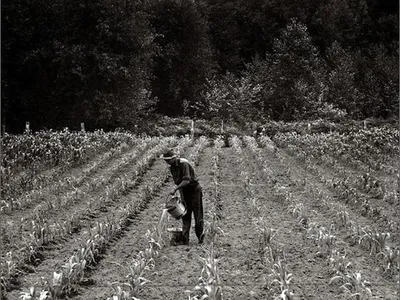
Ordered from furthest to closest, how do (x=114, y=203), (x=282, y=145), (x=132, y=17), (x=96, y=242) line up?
(x=132, y=17) → (x=282, y=145) → (x=114, y=203) → (x=96, y=242)

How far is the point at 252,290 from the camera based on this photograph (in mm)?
6430

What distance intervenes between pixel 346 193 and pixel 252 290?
267 inches

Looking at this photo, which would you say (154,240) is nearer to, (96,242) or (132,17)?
(96,242)

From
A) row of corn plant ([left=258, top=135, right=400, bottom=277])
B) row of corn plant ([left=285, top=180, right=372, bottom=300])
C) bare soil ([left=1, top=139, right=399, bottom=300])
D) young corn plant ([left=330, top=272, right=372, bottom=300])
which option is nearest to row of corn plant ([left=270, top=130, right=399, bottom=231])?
bare soil ([left=1, top=139, right=399, bottom=300])

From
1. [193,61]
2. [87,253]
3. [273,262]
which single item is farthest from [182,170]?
[193,61]

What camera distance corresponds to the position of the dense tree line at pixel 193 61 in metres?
27.0

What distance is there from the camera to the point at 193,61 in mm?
37344

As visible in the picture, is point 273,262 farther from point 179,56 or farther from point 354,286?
point 179,56

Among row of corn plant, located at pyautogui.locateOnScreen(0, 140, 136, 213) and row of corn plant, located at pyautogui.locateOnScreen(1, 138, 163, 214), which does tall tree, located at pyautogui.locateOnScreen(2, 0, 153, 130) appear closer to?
row of corn plant, located at pyautogui.locateOnScreen(1, 138, 163, 214)

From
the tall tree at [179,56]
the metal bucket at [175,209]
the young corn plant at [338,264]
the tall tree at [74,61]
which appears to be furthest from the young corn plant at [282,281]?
the tall tree at [179,56]

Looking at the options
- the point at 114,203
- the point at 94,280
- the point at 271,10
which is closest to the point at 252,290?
the point at 94,280

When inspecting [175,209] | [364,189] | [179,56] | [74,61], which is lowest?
[364,189]

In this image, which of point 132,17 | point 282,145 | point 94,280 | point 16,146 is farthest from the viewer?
point 132,17

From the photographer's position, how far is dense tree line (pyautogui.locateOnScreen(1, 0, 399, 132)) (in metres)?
27.0
